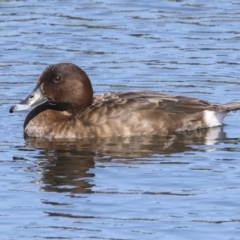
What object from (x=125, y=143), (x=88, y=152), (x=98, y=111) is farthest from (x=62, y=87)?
(x=88, y=152)

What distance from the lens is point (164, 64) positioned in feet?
58.0

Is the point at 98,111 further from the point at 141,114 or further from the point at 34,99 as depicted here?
the point at 34,99

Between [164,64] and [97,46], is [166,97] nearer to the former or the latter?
[164,64]

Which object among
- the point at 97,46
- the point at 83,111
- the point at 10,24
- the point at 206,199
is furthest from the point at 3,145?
the point at 10,24

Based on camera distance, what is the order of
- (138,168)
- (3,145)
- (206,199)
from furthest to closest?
(3,145)
(138,168)
(206,199)

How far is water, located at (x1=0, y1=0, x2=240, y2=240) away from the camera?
10961mm

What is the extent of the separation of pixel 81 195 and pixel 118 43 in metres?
7.40

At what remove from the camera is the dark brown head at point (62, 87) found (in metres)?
14.8

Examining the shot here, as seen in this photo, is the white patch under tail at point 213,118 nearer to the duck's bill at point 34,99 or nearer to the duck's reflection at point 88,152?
the duck's reflection at point 88,152

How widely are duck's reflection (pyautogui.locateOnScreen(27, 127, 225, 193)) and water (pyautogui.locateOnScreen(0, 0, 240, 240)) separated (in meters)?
0.01

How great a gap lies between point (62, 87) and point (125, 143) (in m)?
1.14

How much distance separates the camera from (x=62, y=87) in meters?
14.8

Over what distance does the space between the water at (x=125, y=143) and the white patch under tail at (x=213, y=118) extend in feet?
0.38

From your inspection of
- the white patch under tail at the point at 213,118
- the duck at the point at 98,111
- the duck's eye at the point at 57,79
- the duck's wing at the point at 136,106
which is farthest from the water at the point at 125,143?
the duck's eye at the point at 57,79
